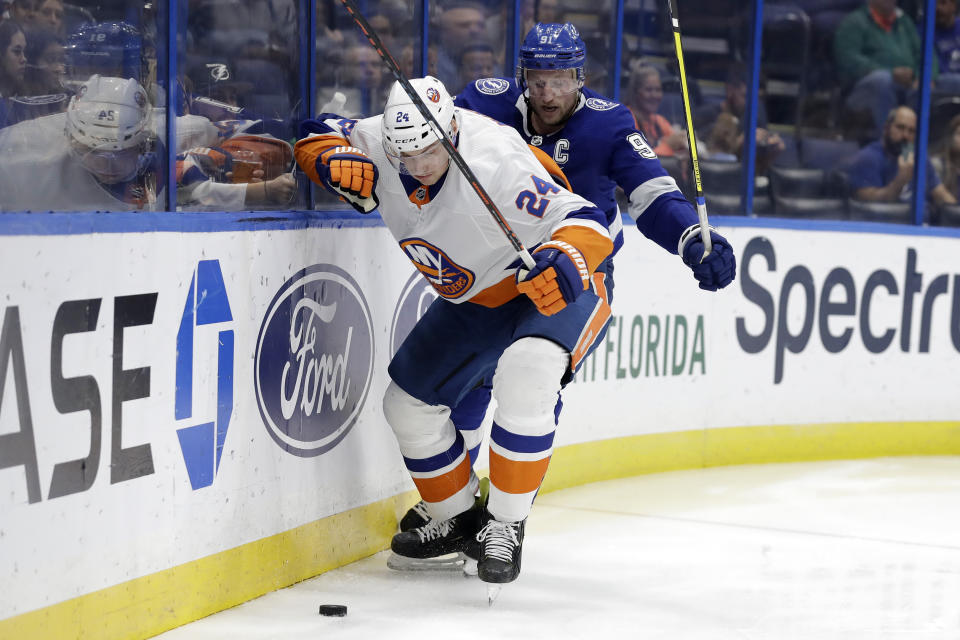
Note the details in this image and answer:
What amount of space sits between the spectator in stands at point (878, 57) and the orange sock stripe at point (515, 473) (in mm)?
3280

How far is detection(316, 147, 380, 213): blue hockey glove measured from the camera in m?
3.45

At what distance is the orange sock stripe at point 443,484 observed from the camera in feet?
12.1

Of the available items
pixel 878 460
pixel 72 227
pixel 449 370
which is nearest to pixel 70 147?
pixel 72 227

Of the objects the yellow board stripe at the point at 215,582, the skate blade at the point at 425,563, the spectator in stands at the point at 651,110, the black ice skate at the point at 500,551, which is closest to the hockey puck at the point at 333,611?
the yellow board stripe at the point at 215,582

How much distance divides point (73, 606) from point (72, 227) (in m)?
0.78

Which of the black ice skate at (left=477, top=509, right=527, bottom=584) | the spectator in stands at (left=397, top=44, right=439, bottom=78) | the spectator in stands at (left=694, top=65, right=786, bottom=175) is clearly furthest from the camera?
the spectator in stands at (left=694, top=65, right=786, bottom=175)

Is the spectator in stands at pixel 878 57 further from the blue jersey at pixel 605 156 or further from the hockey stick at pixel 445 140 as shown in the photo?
the hockey stick at pixel 445 140

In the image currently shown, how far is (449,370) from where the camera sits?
362cm

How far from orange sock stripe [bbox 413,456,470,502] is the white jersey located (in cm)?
51

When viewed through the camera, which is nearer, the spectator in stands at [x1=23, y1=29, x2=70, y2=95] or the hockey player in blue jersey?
the spectator in stands at [x1=23, y1=29, x2=70, y2=95]

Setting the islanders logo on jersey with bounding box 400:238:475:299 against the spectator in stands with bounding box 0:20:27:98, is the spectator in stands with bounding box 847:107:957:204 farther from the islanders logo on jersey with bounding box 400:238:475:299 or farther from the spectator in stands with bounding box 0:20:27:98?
the spectator in stands with bounding box 0:20:27:98

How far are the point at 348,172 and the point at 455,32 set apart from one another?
1212mm

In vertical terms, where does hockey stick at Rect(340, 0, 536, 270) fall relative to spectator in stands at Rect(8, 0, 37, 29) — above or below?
below

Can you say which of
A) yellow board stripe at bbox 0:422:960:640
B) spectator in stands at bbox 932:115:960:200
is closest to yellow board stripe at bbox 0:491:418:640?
Result: yellow board stripe at bbox 0:422:960:640
